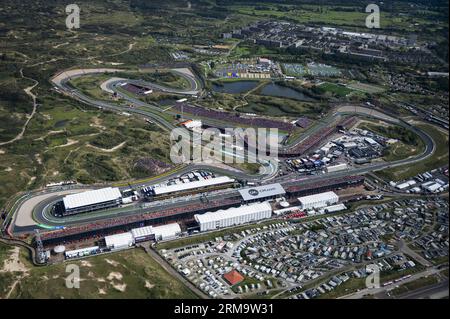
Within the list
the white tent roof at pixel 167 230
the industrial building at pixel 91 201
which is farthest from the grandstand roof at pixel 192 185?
the white tent roof at pixel 167 230

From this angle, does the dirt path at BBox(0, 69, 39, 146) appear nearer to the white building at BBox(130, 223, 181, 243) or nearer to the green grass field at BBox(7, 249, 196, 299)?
the white building at BBox(130, 223, 181, 243)

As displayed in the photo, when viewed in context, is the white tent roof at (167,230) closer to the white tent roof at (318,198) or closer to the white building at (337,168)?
the white tent roof at (318,198)

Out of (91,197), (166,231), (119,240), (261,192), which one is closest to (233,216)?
(261,192)

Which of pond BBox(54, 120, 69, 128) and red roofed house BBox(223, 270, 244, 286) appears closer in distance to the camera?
red roofed house BBox(223, 270, 244, 286)

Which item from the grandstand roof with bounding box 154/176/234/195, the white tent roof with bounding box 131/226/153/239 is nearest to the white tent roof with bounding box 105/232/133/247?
the white tent roof with bounding box 131/226/153/239

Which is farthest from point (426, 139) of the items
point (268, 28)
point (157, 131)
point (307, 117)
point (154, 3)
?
point (154, 3)

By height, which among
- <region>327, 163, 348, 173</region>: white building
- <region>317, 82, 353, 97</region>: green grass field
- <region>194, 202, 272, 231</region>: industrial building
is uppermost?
<region>317, 82, 353, 97</region>: green grass field

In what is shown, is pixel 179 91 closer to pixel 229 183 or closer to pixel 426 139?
pixel 229 183
